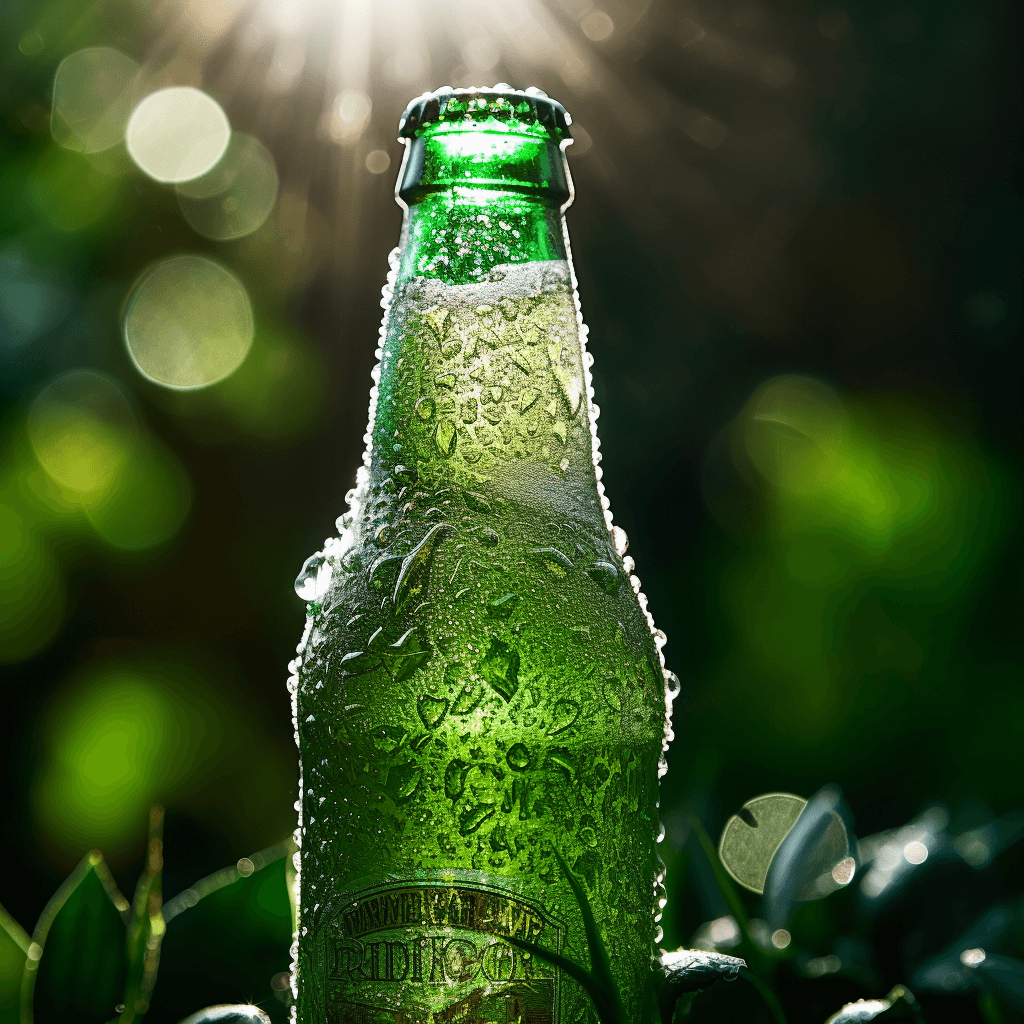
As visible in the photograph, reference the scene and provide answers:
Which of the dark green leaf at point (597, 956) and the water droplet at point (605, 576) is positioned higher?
the water droplet at point (605, 576)

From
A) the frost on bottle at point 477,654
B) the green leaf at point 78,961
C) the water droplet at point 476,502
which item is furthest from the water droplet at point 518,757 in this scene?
the green leaf at point 78,961

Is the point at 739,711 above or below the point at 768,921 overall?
above

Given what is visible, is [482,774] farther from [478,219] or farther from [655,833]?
[478,219]

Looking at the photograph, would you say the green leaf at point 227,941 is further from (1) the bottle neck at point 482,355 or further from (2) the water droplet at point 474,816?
(1) the bottle neck at point 482,355

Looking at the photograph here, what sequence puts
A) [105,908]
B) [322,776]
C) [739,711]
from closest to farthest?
[105,908]
[322,776]
[739,711]

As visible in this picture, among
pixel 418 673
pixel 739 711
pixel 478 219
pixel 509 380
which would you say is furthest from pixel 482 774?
pixel 739 711

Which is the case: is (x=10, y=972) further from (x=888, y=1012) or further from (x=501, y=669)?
(x=888, y=1012)
